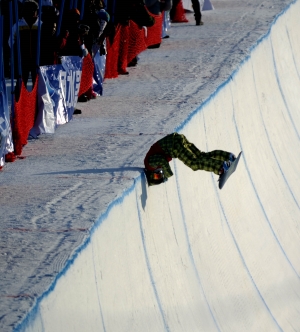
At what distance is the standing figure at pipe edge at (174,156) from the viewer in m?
8.91

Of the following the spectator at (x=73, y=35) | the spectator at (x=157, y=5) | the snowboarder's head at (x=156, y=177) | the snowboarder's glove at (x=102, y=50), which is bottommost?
the spectator at (x=157, y=5)

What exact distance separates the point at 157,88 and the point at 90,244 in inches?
252

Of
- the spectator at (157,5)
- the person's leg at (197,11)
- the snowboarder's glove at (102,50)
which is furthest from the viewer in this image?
the person's leg at (197,11)

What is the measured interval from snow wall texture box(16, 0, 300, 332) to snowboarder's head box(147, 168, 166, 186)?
80 mm

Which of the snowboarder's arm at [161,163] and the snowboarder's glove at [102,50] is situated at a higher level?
the snowboarder's arm at [161,163]

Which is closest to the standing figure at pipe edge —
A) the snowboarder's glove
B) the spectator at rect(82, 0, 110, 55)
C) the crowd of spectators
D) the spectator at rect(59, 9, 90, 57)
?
the crowd of spectators

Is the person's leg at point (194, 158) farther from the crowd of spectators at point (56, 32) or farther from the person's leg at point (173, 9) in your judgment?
the person's leg at point (173, 9)

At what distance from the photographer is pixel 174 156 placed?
895cm

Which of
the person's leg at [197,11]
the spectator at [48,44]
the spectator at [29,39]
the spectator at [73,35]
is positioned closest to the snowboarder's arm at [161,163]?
the spectator at [29,39]

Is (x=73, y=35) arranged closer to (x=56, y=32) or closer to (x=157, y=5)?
(x=56, y=32)

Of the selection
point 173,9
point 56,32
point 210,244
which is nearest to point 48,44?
point 56,32

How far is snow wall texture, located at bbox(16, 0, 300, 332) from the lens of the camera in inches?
281

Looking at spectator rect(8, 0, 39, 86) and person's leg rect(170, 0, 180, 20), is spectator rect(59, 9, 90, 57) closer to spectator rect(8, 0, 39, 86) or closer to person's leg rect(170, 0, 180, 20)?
spectator rect(8, 0, 39, 86)

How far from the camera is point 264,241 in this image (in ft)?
37.1
